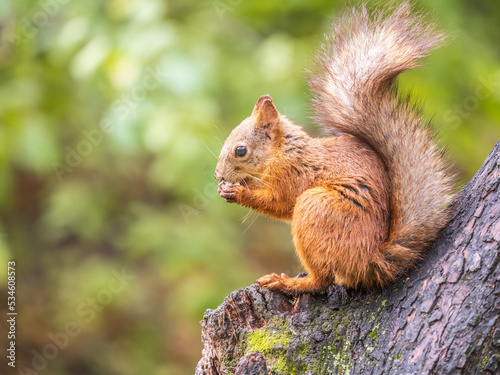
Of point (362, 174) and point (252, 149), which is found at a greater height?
point (252, 149)

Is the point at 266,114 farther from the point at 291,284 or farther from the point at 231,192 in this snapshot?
the point at 291,284

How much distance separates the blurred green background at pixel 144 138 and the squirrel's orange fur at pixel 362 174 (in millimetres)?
190

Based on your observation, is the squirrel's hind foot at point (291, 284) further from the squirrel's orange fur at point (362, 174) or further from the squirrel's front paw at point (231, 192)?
the squirrel's front paw at point (231, 192)

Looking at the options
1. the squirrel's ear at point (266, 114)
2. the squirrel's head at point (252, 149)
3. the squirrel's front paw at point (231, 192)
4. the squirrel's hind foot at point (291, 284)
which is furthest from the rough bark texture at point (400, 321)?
the squirrel's ear at point (266, 114)

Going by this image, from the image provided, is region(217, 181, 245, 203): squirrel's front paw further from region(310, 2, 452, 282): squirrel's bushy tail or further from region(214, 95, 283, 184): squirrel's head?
region(310, 2, 452, 282): squirrel's bushy tail

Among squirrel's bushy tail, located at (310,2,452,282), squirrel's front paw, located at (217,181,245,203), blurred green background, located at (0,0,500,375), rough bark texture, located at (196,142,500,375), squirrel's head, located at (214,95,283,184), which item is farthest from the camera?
blurred green background, located at (0,0,500,375)

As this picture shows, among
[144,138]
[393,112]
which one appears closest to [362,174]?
[393,112]

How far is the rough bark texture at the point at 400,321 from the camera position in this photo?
138cm

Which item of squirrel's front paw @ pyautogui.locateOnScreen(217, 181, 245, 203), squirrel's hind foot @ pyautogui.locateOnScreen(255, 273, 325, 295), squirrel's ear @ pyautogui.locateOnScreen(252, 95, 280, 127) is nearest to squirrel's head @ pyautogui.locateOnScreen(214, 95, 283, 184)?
squirrel's ear @ pyautogui.locateOnScreen(252, 95, 280, 127)

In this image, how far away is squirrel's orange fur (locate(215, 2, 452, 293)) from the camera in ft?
5.49

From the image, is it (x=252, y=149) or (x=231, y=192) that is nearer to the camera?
(x=231, y=192)

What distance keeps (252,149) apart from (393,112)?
57 cm

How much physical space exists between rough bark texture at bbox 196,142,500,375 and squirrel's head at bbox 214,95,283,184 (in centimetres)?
51

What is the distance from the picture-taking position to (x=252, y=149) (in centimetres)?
214
